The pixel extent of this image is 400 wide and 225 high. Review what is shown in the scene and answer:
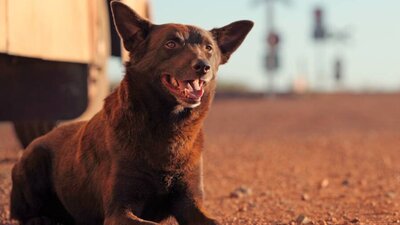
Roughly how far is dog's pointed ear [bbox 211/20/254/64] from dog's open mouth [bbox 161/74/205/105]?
711 millimetres

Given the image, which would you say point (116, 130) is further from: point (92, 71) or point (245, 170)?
point (245, 170)

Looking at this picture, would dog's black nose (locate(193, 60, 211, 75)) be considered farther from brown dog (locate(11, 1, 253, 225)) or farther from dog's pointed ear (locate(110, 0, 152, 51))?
dog's pointed ear (locate(110, 0, 152, 51))

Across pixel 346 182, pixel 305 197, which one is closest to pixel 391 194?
pixel 305 197

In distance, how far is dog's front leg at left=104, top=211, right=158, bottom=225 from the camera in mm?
5066

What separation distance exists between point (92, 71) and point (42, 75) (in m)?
0.63

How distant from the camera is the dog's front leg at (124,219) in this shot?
507 cm

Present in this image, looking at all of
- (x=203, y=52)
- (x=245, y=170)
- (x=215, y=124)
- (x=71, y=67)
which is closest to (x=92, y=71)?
(x=71, y=67)

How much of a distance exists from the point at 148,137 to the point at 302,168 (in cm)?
654

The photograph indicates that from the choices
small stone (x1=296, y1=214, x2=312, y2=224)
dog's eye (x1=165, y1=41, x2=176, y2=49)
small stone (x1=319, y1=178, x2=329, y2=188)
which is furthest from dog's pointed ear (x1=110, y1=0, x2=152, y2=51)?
small stone (x1=319, y1=178, x2=329, y2=188)

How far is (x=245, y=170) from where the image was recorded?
37.1 feet

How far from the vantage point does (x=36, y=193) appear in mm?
6289

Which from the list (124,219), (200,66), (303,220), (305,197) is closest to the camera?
(124,219)

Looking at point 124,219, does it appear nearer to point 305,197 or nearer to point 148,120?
point 148,120

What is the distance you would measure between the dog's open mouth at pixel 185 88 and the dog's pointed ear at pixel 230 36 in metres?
0.71
